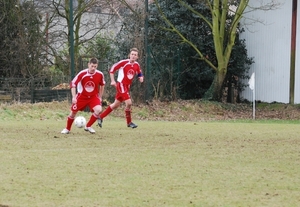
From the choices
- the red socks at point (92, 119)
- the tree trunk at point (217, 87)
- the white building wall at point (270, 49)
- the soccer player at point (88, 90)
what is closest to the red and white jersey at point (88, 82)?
the soccer player at point (88, 90)

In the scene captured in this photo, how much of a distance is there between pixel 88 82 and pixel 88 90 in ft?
0.65

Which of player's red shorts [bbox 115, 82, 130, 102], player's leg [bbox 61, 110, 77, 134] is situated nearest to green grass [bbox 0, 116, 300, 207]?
player's leg [bbox 61, 110, 77, 134]

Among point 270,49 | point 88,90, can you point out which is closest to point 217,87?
point 270,49

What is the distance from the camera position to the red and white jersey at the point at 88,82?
52.7 feet

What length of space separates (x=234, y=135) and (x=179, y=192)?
8359 mm

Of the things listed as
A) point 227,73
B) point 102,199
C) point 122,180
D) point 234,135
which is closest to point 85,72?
point 234,135

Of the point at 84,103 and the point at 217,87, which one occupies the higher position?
the point at 217,87

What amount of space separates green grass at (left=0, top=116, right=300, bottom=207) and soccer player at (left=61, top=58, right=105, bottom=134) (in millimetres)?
543

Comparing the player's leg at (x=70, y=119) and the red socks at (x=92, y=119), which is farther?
the red socks at (x=92, y=119)

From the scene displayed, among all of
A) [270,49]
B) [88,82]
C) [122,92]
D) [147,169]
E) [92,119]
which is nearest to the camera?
[147,169]

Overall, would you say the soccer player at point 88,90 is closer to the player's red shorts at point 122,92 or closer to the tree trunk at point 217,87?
the player's red shorts at point 122,92

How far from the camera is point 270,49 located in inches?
1319

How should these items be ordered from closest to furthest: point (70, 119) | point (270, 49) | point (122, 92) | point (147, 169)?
point (147, 169), point (70, 119), point (122, 92), point (270, 49)

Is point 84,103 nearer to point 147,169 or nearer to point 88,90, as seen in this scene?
point 88,90
